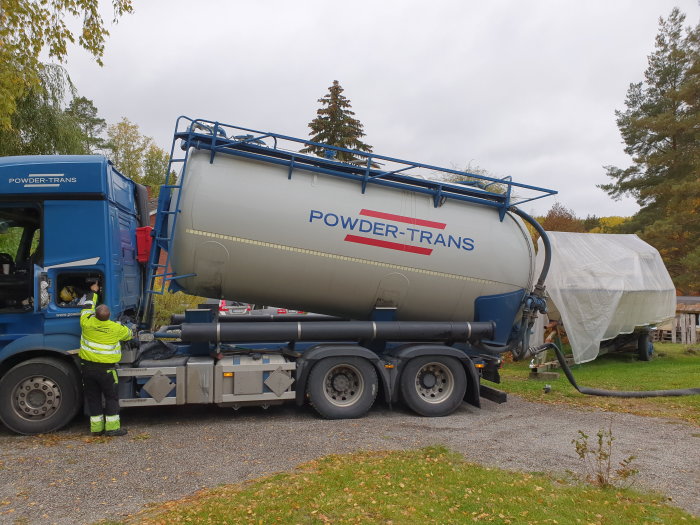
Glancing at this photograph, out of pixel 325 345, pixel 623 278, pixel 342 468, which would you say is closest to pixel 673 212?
pixel 623 278

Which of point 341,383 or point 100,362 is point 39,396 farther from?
point 341,383

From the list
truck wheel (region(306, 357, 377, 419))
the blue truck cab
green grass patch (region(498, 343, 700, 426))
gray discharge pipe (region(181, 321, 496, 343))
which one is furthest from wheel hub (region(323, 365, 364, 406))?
green grass patch (region(498, 343, 700, 426))

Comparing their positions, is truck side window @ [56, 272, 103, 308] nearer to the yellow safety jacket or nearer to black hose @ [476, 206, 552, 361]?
the yellow safety jacket

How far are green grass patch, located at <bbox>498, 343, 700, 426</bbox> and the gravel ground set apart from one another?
885 millimetres

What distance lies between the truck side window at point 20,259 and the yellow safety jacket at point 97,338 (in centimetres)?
80

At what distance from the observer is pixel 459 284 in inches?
331

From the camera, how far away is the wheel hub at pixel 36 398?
6809mm

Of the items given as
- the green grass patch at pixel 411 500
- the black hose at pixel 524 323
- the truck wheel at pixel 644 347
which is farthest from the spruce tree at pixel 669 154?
the green grass patch at pixel 411 500

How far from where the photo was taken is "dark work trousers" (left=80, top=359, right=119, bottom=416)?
6785 mm

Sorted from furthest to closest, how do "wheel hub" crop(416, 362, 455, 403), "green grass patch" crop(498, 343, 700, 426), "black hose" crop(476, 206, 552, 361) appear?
"green grass patch" crop(498, 343, 700, 426), "black hose" crop(476, 206, 552, 361), "wheel hub" crop(416, 362, 455, 403)

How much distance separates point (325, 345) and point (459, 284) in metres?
2.22

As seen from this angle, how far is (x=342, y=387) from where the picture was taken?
802 centimetres

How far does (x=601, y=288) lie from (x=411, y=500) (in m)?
9.69

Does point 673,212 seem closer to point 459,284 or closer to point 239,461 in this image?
point 459,284
